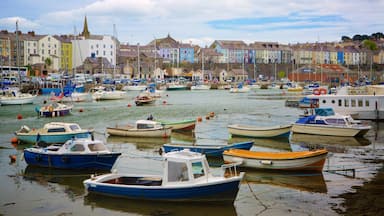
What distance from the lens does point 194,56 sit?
184m

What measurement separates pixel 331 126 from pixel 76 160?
17.1 meters

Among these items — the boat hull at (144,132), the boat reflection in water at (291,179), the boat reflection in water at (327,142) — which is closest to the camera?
the boat reflection in water at (291,179)

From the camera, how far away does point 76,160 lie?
21.3 meters

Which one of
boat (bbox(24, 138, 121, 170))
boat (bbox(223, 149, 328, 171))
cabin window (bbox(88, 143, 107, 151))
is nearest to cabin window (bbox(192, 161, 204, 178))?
boat (bbox(223, 149, 328, 171))

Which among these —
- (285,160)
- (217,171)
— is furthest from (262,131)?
(285,160)

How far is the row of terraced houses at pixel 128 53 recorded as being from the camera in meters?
134

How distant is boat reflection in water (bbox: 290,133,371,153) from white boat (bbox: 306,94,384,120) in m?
9.10

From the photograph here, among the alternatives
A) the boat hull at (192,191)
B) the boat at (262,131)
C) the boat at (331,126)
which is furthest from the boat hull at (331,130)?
the boat hull at (192,191)

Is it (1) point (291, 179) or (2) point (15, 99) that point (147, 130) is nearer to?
(1) point (291, 179)

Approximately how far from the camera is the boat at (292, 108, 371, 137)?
3069 centimetres

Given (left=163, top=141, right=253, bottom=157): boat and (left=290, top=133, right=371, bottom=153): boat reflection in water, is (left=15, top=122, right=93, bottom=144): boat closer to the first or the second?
(left=163, top=141, right=253, bottom=157): boat

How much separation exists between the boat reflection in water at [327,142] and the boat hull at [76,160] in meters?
12.3

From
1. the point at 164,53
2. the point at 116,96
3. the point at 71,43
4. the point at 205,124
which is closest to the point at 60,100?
the point at 116,96

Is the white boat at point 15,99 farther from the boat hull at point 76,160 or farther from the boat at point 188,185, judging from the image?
the boat at point 188,185
